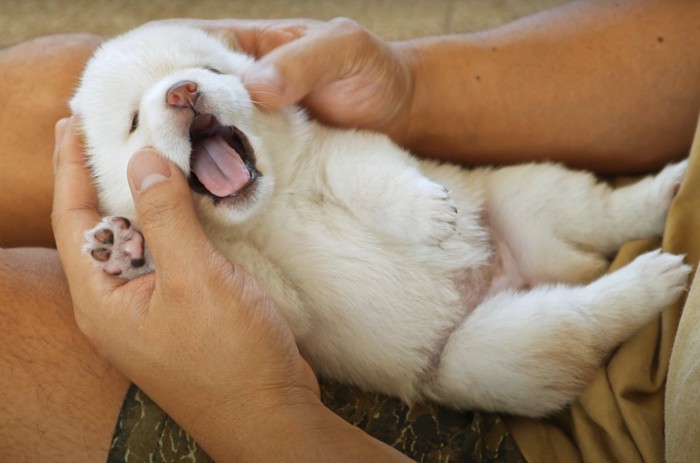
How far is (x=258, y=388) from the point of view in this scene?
119cm

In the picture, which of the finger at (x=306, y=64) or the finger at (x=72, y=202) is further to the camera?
the finger at (x=306, y=64)

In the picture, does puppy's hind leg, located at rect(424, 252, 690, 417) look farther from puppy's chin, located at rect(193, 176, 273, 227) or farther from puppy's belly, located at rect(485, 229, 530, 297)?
puppy's chin, located at rect(193, 176, 273, 227)

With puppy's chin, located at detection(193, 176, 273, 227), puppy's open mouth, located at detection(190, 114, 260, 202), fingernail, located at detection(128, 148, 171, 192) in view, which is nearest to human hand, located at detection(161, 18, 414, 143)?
puppy's open mouth, located at detection(190, 114, 260, 202)

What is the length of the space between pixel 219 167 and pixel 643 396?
1.02 meters

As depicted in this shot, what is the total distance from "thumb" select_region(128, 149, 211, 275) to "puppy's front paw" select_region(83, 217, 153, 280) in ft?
0.48

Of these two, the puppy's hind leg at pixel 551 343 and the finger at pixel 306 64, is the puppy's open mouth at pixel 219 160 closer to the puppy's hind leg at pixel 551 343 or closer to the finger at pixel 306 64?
the finger at pixel 306 64

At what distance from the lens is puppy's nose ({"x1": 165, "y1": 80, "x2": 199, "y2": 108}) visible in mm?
1407

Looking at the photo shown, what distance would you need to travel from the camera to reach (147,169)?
1.31 meters

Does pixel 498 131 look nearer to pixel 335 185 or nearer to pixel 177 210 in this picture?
pixel 335 185

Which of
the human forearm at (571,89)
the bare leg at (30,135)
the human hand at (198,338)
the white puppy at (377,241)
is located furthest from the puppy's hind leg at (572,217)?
the bare leg at (30,135)

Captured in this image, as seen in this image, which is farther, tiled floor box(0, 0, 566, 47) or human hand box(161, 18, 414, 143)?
tiled floor box(0, 0, 566, 47)

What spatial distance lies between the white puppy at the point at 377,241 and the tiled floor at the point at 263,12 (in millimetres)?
1067

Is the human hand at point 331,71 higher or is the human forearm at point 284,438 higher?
the human hand at point 331,71

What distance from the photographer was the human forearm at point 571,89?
1.84 m
